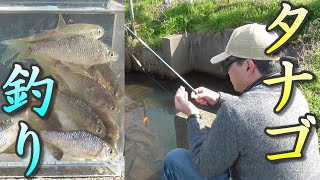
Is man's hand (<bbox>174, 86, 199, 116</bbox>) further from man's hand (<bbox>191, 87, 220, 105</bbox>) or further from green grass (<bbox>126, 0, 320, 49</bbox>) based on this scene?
green grass (<bbox>126, 0, 320, 49</bbox>)

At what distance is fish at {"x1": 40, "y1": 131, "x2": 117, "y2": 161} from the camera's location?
3.13 metres

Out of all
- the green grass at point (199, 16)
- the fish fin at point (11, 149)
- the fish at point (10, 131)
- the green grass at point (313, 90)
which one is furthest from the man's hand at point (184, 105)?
the green grass at point (199, 16)

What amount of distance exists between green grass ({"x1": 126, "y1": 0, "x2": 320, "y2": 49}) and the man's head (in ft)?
17.9

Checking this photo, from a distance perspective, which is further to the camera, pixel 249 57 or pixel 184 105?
pixel 184 105

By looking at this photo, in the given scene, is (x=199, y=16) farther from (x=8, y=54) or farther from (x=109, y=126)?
(x=8, y=54)

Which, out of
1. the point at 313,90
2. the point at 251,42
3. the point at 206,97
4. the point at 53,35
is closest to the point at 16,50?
the point at 53,35

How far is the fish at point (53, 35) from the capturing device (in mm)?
3168

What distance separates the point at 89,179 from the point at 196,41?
19.9 ft

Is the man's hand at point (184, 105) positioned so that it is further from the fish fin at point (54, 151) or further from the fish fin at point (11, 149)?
the fish fin at point (11, 149)

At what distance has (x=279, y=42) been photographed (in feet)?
7.95

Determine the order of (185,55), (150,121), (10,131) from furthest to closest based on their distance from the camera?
(185,55)
(150,121)
(10,131)

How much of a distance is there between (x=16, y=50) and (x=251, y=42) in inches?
73.0

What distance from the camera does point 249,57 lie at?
7.66ft

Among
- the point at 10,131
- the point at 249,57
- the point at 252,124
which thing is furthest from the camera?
the point at 10,131
